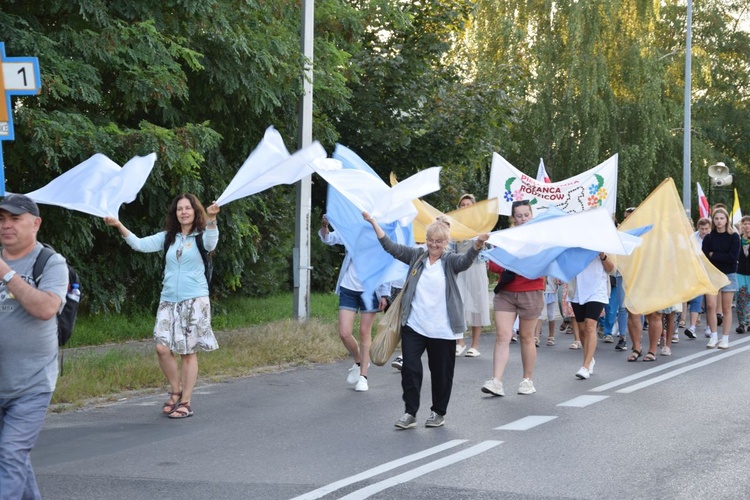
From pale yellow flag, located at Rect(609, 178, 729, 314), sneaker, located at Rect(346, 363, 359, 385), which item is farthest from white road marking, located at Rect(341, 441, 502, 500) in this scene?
pale yellow flag, located at Rect(609, 178, 729, 314)

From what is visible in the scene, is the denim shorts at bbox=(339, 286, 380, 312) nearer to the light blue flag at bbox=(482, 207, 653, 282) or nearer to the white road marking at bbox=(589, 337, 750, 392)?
the light blue flag at bbox=(482, 207, 653, 282)

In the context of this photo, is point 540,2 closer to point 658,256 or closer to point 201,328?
point 658,256

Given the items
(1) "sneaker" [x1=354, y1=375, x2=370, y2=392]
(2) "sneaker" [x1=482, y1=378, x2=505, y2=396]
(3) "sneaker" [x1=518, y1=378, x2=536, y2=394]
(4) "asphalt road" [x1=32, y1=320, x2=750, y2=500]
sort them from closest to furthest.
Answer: (4) "asphalt road" [x1=32, y1=320, x2=750, y2=500] < (2) "sneaker" [x1=482, y1=378, x2=505, y2=396] < (3) "sneaker" [x1=518, y1=378, x2=536, y2=394] < (1) "sneaker" [x1=354, y1=375, x2=370, y2=392]

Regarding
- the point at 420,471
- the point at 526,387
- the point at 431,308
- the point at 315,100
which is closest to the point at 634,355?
the point at 526,387

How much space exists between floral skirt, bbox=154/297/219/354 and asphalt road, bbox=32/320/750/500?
23.8 inches

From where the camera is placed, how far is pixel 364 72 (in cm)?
2012

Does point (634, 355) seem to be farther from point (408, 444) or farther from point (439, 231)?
point (408, 444)

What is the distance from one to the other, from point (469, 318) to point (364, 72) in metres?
7.88

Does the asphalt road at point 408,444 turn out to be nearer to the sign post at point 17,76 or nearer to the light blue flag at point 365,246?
the light blue flag at point 365,246

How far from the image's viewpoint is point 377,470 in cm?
668

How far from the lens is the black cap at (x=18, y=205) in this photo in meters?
4.94

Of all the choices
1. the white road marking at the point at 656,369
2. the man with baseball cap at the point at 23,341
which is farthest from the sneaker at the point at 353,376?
the man with baseball cap at the point at 23,341

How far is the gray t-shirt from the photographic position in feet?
16.1

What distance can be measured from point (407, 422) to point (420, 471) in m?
1.51
